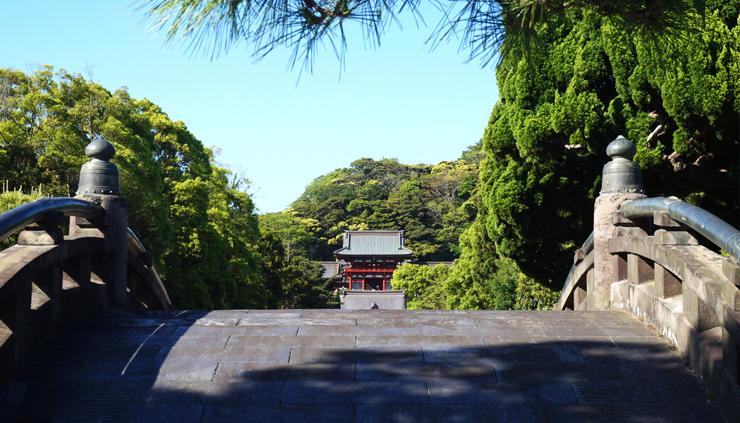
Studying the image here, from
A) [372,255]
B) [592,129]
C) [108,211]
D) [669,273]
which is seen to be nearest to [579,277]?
[669,273]

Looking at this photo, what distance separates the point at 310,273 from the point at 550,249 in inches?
1112

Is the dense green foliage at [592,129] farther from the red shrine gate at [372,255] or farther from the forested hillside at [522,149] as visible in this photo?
the red shrine gate at [372,255]

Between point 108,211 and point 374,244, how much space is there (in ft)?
148

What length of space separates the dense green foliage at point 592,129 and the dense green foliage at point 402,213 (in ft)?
131

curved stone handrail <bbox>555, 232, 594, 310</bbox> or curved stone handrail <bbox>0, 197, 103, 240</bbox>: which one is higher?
curved stone handrail <bbox>0, 197, 103, 240</bbox>

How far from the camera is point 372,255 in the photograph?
1998 inches

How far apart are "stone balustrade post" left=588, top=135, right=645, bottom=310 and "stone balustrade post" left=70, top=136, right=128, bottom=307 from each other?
3.74 m

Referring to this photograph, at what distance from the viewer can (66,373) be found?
14.4 ft

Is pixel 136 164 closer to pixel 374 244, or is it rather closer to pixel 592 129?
pixel 592 129

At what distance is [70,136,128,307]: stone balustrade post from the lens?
20.4 ft

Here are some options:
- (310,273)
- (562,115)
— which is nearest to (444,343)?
(562,115)

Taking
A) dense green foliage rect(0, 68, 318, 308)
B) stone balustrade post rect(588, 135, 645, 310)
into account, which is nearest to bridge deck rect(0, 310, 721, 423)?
stone balustrade post rect(588, 135, 645, 310)

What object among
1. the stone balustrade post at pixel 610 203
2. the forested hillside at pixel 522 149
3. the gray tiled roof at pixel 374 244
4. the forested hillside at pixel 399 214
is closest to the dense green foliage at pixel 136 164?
the forested hillside at pixel 522 149

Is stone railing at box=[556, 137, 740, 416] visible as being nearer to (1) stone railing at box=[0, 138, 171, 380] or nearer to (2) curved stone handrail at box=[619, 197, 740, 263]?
(2) curved stone handrail at box=[619, 197, 740, 263]
